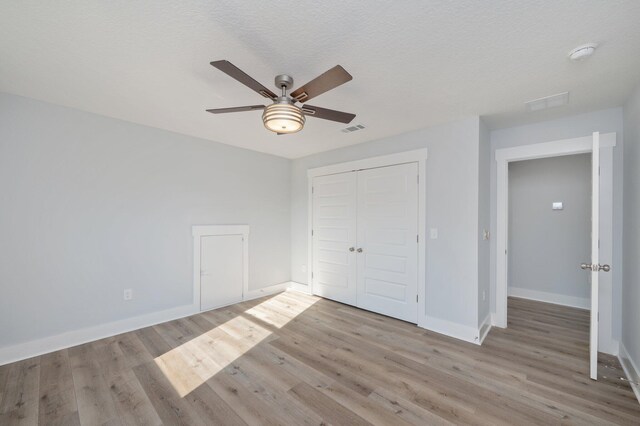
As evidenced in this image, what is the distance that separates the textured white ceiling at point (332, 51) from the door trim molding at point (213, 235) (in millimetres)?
1688

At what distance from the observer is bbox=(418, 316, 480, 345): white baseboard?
2.93 metres

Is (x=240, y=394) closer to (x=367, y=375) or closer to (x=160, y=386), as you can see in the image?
(x=160, y=386)

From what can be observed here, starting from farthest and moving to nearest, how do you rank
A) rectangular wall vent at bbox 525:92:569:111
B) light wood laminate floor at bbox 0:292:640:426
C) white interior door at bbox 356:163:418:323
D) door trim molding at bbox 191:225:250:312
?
1. door trim molding at bbox 191:225:250:312
2. white interior door at bbox 356:163:418:323
3. rectangular wall vent at bbox 525:92:569:111
4. light wood laminate floor at bbox 0:292:640:426

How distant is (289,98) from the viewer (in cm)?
192

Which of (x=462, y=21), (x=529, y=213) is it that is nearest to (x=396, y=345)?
(x=462, y=21)

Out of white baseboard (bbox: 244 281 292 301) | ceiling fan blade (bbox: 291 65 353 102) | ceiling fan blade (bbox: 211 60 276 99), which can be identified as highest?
ceiling fan blade (bbox: 291 65 353 102)

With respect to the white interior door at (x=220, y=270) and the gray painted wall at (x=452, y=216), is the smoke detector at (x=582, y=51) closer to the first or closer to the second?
the gray painted wall at (x=452, y=216)

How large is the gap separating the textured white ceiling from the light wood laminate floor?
8.39ft

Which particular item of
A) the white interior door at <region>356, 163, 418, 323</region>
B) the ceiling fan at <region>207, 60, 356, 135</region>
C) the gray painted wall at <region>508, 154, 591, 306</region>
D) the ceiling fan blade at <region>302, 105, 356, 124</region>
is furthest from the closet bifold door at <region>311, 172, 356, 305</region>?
the gray painted wall at <region>508, 154, 591, 306</region>

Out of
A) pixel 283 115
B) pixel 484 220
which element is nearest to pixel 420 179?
pixel 484 220

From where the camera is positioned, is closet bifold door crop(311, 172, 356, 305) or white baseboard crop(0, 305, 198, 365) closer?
white baseboard crop(0, 305, 198, 365)

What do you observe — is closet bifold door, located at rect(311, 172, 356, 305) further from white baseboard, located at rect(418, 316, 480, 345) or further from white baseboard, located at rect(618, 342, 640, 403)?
white baseboard, located at rect(618, 342, 640, 403)

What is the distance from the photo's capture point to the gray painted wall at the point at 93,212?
2547mm

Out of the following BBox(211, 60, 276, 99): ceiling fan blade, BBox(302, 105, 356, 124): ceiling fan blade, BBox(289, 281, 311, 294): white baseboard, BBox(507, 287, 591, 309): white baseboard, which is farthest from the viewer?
BBox(289, 281, 311, 294): white baseboard
